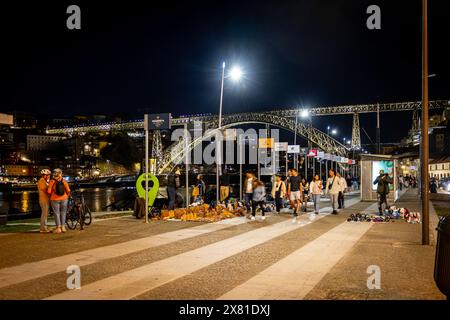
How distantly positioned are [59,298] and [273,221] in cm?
1068

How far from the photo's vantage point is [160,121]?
50.0 ft

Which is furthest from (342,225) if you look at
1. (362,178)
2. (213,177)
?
(213,177)

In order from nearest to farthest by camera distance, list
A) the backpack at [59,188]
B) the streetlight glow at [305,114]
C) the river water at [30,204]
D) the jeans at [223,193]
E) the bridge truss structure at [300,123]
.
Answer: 1. the backpack at [59,188]
2. the jeans at [223,193]
3. the river water at [30,204]
4. the streetlight glow at [305,114]
5. the bridge truss structure at [300,123]

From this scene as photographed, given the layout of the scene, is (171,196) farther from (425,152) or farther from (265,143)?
(425,152)

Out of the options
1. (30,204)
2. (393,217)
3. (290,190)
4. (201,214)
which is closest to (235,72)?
(290,190)

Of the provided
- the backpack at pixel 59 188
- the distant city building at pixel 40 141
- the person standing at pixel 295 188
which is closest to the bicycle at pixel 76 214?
the backpack at pixel 59 188

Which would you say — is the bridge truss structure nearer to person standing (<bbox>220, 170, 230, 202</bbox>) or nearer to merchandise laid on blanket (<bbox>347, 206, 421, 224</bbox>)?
person standing (<bbox>220, 170, 230, 202</bbox>)

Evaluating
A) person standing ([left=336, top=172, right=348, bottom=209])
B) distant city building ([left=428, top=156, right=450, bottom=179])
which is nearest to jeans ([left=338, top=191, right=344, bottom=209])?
person standing ([left=336, top=172, right=348, bottom=209])

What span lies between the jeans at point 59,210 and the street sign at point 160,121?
3.94 m

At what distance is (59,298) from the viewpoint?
6125 mm

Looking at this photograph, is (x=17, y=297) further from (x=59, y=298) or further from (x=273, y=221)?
(x=273, y=221)

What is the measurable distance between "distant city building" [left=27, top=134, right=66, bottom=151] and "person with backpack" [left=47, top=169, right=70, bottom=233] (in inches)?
6263

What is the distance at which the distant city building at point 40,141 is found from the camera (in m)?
161

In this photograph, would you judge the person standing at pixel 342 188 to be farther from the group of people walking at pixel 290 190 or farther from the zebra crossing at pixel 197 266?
the zebra crossing at pixel 197 266
